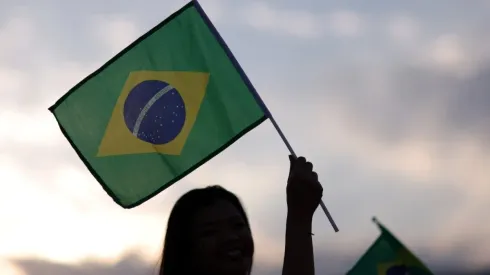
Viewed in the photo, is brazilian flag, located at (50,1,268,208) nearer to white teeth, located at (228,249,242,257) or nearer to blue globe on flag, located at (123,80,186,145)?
blue globe on flag, located at (123,80,186,145)

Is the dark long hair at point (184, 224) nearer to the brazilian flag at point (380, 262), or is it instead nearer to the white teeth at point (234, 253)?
the white teeth at point (234, 253)

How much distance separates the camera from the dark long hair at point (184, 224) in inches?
157

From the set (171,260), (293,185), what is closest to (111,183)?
(171,260)

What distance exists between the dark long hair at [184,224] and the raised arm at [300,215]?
461 mm

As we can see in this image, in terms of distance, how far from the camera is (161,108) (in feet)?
24.4

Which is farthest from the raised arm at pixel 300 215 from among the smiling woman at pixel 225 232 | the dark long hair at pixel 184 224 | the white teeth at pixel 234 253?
the dark long hair at pixel 184 224

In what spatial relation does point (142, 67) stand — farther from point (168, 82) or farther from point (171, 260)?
point (171, 260)

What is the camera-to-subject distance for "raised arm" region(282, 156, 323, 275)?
11.6 ft

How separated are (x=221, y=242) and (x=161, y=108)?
3.70 m

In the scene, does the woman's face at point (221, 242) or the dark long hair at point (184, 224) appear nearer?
the woman's face at point (221, 242)

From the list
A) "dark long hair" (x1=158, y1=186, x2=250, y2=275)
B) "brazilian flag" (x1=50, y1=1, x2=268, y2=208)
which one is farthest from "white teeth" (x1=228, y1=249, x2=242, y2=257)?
"brazilian flag" (x1=50, y1=1, x2=268, y2=208)

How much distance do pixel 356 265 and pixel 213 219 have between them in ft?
28.8

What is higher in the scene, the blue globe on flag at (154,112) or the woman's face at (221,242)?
the blue globe on flag at (154,112)

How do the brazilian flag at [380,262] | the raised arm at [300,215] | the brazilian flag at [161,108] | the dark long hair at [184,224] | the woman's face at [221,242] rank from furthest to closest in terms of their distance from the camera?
1. the brazilian flag at [380,262]
2. the brazilian flag at [161,108]
3. the dark long hair at [184,224]
4. the woman's face at [221,242]
5. the raised arm at [300,215]
